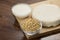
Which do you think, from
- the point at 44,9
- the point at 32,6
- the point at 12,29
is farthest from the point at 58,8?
the point at 12,29

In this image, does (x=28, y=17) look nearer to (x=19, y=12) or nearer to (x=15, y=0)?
(x=19, y=12)

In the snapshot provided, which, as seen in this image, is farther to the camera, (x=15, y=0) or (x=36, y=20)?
(x=15, y=0)

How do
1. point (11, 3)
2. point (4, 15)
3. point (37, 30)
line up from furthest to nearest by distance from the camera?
point (11, 3)
point (4, 15)
point (37, 30)

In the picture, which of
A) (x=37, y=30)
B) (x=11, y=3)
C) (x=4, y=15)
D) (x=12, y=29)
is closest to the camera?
(x=37, y=30)

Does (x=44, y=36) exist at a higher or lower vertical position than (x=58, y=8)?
lower

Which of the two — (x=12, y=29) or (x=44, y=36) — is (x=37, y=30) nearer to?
(x=44, y=36)

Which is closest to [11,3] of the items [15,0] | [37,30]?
[15,0]
